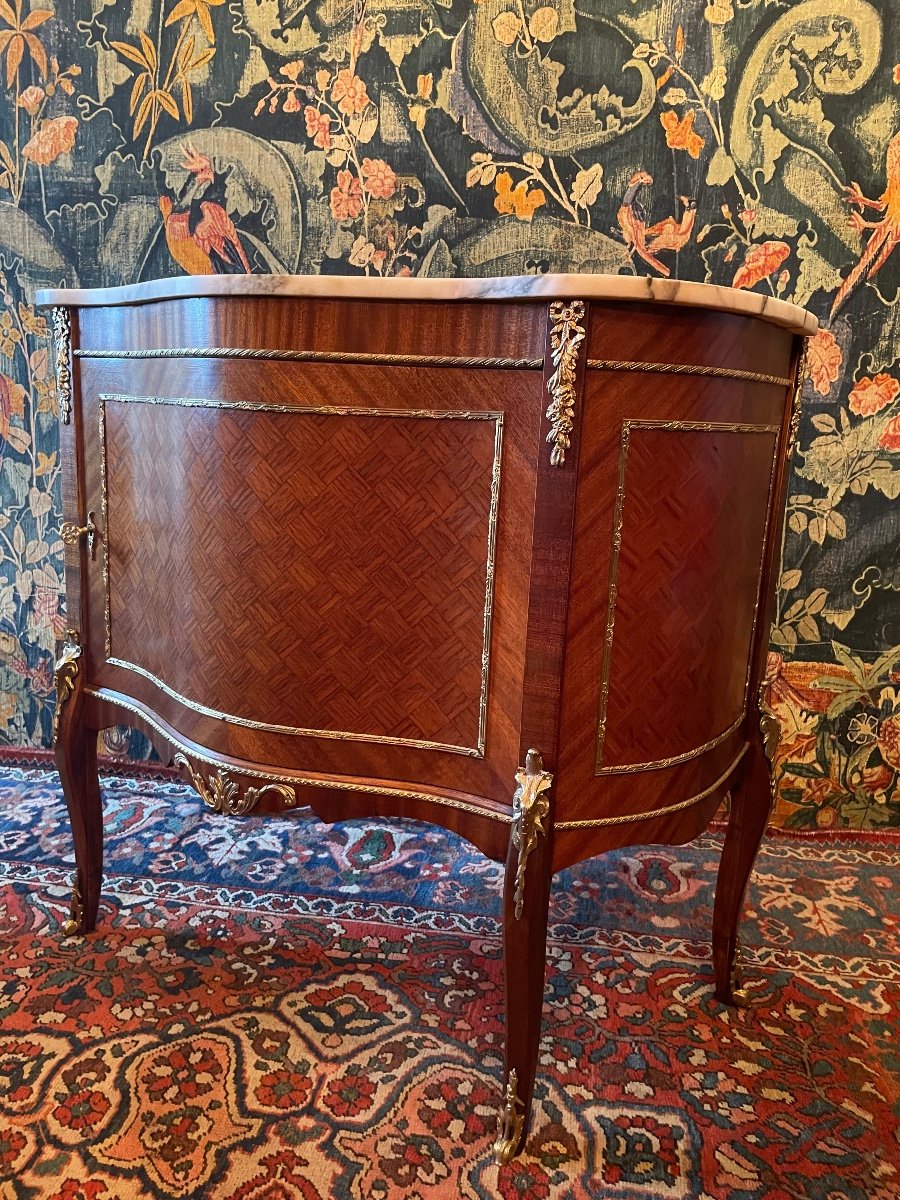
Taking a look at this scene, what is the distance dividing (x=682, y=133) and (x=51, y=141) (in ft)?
4.75

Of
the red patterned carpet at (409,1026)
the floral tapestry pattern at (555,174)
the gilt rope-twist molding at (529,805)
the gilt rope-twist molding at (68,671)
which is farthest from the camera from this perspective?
the floral tapestry pattern at (555,174)

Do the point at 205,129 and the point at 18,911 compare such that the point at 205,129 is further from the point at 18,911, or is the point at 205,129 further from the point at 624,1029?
the point at 624,1029

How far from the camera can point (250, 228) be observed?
2.08 meters

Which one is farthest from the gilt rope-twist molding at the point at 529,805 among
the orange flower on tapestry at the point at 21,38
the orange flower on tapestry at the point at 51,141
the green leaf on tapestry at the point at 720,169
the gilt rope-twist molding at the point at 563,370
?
the orange flower on tapestry at the point at 21,38

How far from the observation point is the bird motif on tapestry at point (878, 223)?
1.90 metres

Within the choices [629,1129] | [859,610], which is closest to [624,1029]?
[629,1129]

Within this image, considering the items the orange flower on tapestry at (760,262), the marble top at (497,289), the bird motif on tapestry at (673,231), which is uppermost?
the bird motif on tapestry at (673,231)

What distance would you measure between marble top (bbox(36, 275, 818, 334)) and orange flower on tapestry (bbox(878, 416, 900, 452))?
88 centimetres

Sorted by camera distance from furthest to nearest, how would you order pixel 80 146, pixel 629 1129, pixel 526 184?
pixel 80 146, pixel 526 184, pixel 629 1129

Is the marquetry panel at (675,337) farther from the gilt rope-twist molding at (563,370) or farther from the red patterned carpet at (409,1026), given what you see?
the red patterned carpet at (409,1026)

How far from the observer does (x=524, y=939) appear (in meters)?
1.21

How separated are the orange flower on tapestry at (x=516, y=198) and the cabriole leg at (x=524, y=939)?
1.34m

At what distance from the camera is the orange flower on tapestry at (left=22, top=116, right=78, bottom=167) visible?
2.10 metres

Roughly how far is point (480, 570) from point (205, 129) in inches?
57.9
